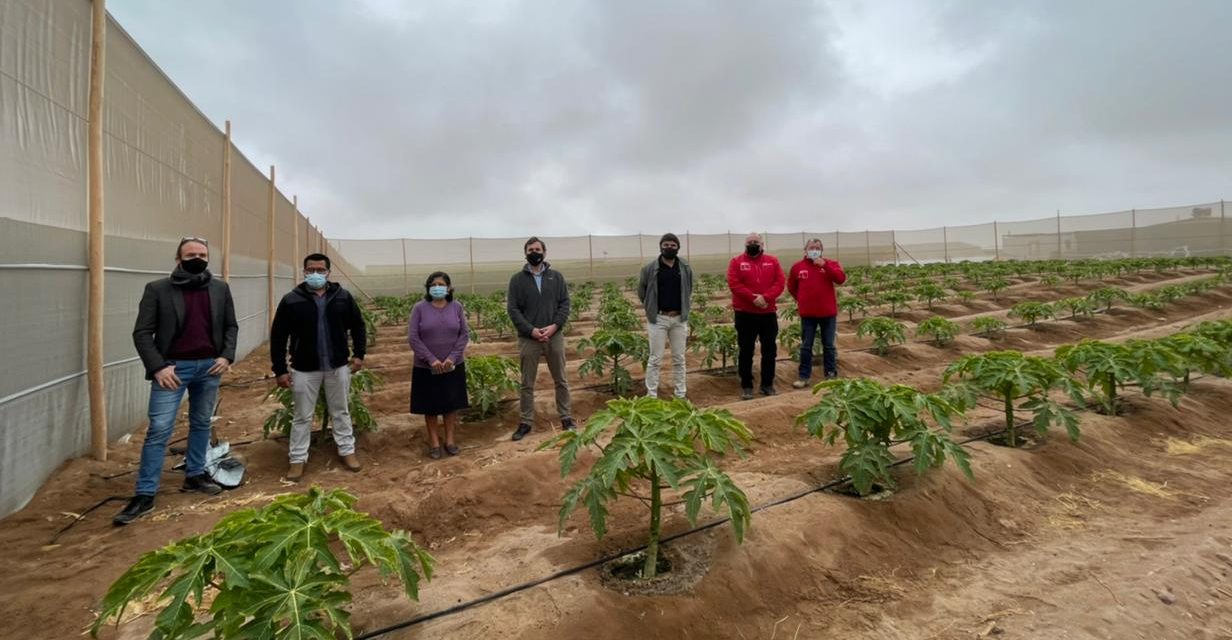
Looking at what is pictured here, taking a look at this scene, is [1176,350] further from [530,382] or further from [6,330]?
[6,330]

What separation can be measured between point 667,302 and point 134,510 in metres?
4.61

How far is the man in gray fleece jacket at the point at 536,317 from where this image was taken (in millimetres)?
5082

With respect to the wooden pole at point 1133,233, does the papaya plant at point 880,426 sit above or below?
below

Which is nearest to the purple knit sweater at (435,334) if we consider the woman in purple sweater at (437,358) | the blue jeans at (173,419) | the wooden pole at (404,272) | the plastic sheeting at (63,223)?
the woman in purple sweater at (437,358)

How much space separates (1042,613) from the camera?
2.50 meters

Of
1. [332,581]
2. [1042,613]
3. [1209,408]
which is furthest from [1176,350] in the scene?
[332,581]

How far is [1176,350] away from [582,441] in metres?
6.26

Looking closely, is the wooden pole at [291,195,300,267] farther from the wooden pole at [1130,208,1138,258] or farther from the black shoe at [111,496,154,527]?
the wooden pole at [1130,208,1138,258]

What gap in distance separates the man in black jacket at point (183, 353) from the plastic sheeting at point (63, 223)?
0.62 meters

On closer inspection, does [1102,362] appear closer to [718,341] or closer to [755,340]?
[755,340]

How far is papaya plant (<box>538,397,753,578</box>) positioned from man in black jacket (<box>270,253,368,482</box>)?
2.73 metres

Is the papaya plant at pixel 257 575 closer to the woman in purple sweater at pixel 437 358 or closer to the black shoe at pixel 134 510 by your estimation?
the black shoe at pixel 134 510

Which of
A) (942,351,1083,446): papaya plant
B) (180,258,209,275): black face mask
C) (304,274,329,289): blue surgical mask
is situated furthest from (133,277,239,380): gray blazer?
(942,351,1083,446): papaya plant

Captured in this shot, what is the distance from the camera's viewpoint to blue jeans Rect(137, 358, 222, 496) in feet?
11.9
